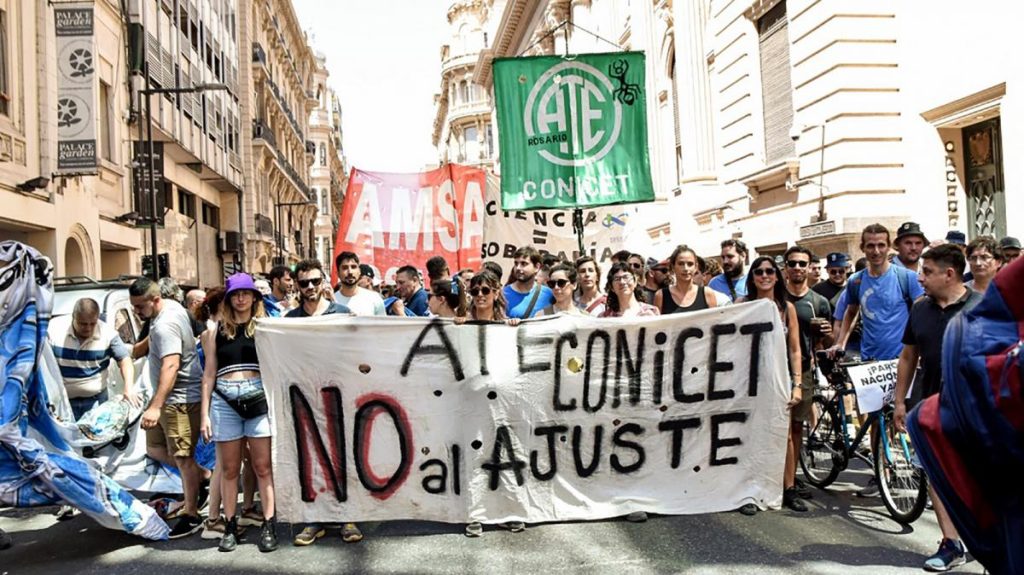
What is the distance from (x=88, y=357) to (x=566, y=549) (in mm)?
3817

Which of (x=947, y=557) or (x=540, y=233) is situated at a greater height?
(x=540, y=233)

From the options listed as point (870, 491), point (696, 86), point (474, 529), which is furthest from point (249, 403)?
point (696, 86)

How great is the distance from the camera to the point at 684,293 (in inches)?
253

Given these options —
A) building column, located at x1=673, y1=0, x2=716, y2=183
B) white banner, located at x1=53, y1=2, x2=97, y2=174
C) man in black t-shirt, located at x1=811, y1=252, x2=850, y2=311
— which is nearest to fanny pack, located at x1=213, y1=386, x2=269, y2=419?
man in black t-shirt, located at x1=811, y1=252, x2=850, y2=311

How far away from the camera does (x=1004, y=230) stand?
12.4 m

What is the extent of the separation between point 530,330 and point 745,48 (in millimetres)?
14075

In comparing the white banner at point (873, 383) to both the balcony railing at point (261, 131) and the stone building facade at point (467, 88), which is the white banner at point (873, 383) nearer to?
the balcony railing at point (261, 131)

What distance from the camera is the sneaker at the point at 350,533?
17.8 feet

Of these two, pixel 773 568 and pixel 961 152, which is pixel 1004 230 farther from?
pixel 773 568

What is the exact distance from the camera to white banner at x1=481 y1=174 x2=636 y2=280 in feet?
37.3

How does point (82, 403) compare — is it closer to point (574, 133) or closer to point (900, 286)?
point (574, 133)

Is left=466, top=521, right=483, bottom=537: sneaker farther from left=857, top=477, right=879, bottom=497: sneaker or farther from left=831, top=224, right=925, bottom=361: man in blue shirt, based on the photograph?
left=831, top=224, right=925, bottom=361: man in blue shirt

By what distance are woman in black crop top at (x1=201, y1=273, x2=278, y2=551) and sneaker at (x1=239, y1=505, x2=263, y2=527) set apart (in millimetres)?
347

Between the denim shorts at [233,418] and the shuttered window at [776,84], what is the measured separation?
13129 mm
